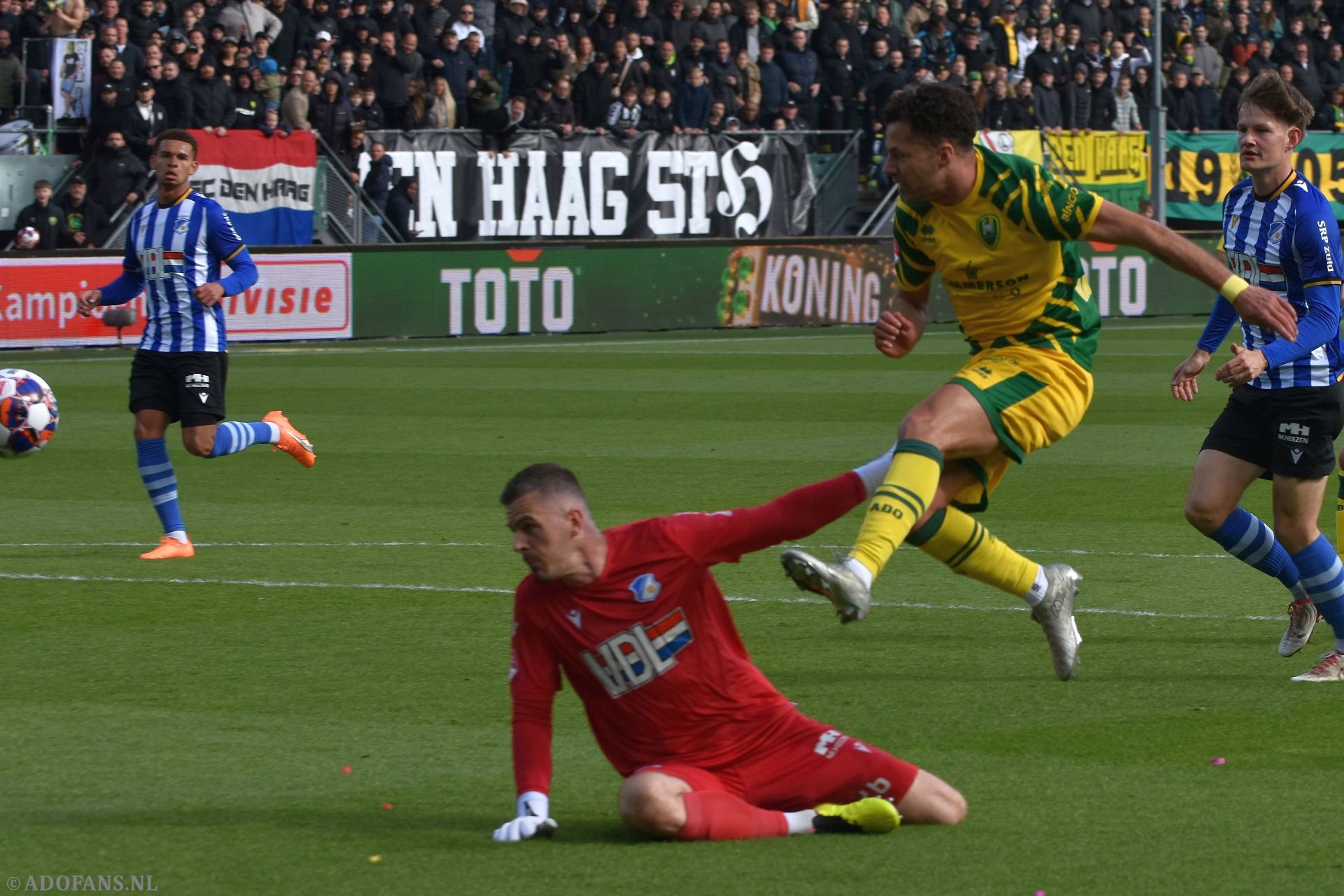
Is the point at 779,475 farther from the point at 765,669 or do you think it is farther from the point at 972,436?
the point at 972,436

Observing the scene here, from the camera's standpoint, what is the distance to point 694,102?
89.5 feet

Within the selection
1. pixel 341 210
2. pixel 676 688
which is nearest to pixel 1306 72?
pixel 341 210

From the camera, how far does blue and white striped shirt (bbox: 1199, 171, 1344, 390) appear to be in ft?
22.5

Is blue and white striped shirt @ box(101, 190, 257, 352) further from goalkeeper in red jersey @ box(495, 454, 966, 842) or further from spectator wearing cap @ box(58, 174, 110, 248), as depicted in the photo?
spectator wearing cap @ box(58, 174, 110, 248)

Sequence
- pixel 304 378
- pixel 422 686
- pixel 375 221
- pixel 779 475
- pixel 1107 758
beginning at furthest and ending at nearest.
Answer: pixel 375 221 → pixel 304 378 → pixel 779 475 → pixel 422 686 → pixel 1107 758

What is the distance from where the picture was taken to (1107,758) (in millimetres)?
5863

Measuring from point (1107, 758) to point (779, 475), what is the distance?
7308mm

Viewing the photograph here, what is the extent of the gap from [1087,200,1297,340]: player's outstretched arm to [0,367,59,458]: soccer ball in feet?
20.2

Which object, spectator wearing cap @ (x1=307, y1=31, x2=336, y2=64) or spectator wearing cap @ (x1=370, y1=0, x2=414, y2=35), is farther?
spectator wearing cap @ (x1=370, y1=0, x2=414, y2=35)

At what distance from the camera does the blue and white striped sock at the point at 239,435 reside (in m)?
10.4

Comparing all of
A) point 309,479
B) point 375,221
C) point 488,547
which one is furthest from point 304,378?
point 488,547

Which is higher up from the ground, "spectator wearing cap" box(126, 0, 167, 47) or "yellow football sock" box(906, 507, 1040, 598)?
"spectator wearing cap" box(126, 0, 167, 47)

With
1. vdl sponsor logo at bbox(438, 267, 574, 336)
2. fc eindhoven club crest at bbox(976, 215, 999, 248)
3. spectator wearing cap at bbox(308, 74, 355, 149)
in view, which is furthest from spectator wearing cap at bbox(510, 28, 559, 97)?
fc eindhoven club crest at bbox(976, 215, 999, 248)

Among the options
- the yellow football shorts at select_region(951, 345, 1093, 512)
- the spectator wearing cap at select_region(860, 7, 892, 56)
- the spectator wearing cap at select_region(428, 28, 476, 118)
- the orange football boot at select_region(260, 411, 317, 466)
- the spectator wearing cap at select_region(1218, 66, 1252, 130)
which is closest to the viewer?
the yellow football shorts at select_region(951, 345, 1093, 512)
